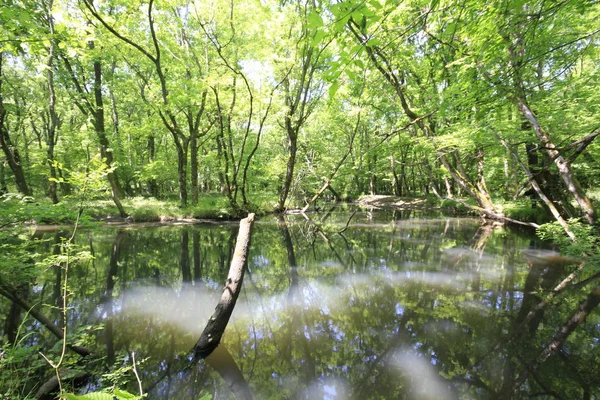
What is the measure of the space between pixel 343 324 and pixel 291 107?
13.6 meters

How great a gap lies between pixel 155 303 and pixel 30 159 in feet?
92.1

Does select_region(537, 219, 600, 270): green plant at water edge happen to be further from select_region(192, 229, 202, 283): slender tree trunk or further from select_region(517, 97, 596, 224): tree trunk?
select_region(192, 229, 202, 283): slender tree trunk

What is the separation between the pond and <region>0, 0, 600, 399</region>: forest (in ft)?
0.46

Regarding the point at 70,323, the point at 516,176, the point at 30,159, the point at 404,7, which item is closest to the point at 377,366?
the point at 70,323

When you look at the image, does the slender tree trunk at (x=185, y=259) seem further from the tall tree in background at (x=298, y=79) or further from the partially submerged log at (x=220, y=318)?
the tall tree in background at (x=298, y=79)

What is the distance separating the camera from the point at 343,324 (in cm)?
470

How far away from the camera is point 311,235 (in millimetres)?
12594

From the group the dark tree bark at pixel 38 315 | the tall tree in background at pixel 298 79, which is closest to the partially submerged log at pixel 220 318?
the dark tree bark at pixel 38 315

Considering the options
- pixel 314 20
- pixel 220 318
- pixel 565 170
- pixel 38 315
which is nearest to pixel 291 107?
pixel 565 170

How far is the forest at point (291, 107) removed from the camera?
3201 millimetres

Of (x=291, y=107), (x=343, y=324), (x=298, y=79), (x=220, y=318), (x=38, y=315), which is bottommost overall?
(x=343, y=324)

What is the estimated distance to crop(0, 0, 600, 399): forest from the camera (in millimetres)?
3201

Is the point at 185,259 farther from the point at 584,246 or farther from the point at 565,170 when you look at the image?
the point at 565,170

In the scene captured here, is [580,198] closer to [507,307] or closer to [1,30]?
[507,307]
